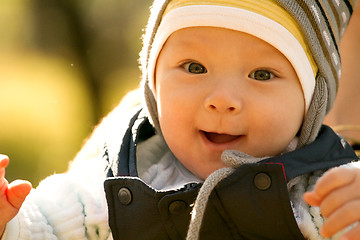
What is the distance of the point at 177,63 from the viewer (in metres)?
1.91

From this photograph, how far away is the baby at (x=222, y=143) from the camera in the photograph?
1717 millimetres

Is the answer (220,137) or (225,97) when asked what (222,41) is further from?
(220,137)

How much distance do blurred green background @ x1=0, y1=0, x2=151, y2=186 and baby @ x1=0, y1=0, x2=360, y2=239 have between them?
8.86 feet

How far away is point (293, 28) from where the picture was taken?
1.88 metres

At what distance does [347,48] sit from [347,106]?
25cm

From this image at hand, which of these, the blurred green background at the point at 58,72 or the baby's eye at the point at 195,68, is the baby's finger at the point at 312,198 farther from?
the blurred green background at the point at 58,72

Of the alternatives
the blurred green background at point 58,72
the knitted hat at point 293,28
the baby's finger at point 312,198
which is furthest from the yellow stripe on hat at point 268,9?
the blurred green background at point 58,72

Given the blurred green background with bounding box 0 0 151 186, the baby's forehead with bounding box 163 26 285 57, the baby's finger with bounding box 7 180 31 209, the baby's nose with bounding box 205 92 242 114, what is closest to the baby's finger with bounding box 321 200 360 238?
the baby's nose with bounding box 205 92 242 114

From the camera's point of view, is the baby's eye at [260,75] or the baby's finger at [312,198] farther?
the baby's eye at [260,75]

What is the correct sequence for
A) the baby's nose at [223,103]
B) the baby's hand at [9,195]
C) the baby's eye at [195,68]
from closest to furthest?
the baby's hand at [9,195]
the baby's nose at [223,103]
the baby's eye at [195,68]

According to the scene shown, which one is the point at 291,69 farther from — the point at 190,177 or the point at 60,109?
the point at 60,109

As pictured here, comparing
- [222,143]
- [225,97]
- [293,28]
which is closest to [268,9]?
[293,28]

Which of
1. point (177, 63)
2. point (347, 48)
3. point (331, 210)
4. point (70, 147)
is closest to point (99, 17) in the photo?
point (70, 147)

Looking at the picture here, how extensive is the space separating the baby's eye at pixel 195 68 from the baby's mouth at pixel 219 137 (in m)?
0.19
